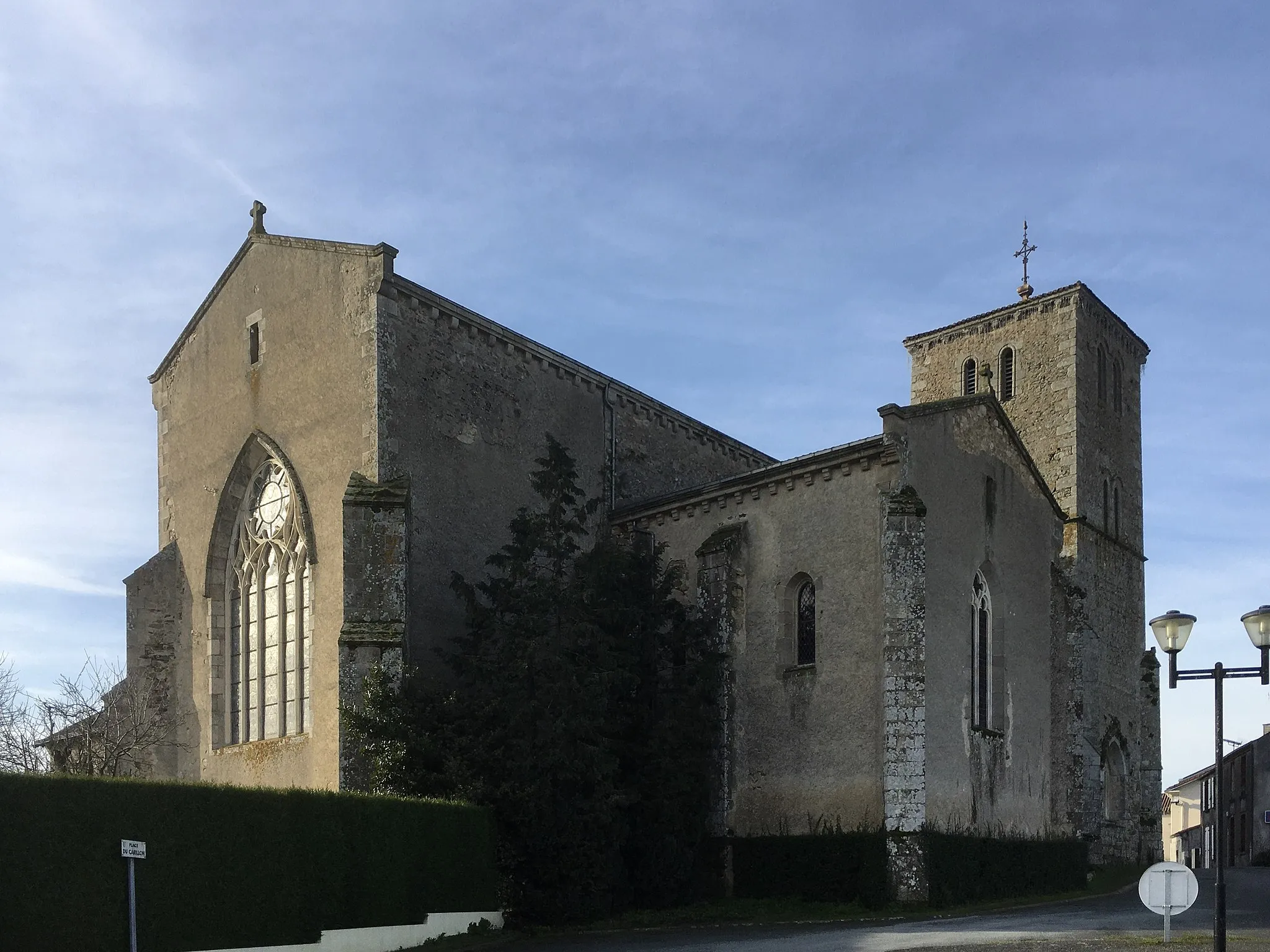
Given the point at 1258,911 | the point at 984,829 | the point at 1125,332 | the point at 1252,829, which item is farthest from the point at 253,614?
the point at 1252,829

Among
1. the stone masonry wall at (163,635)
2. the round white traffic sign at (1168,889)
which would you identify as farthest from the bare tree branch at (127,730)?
the round white traffic sign at (1168,889)

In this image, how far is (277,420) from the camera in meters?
28.9

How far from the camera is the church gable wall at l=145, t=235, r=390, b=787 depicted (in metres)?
26.8

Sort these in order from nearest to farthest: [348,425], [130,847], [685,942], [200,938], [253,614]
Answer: [130,847], [200,938], [685,942], [348,425], [253,614]

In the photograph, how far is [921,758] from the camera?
24672 mm

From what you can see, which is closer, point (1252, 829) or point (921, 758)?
point (921, 758)

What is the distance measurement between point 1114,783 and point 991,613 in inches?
634

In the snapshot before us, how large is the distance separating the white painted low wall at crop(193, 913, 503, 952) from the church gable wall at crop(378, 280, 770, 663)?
18.4ft

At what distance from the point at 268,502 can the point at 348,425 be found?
367cm

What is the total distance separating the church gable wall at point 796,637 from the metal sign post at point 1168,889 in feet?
23.9

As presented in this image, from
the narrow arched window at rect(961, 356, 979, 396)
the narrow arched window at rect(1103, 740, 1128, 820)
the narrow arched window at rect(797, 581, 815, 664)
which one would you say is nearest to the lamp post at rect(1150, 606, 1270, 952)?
the narrow arched window at rect(797, 581, 815, 664)

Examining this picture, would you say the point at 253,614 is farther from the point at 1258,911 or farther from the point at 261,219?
the point at 1258,911

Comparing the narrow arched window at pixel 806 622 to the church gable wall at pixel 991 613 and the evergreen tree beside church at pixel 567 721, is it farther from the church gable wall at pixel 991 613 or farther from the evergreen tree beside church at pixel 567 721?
the church gable wall at pixel 991 613

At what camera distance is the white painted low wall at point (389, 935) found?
754 inches
